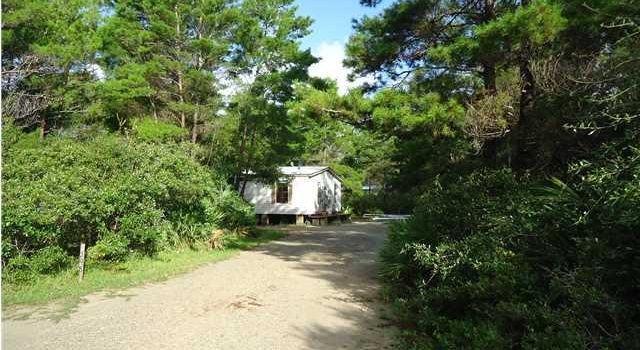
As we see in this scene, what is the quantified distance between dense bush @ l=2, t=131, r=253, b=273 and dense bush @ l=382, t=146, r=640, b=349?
218 inches

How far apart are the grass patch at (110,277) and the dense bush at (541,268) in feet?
16.2

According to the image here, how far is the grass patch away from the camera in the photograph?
20.9 feet

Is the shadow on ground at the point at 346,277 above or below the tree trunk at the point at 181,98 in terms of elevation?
below

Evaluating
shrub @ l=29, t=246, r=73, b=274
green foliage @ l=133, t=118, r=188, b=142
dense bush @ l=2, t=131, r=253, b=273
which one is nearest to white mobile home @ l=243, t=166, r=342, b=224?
green foliage @ l=133, t=118, r=188, b=142

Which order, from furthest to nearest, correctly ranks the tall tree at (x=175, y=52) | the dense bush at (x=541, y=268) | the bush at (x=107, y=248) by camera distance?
1. the tall tree at (x=175, y=52)
2. the bush at (x=107, y=248)
3. the dense bush at (x=541, y=268)

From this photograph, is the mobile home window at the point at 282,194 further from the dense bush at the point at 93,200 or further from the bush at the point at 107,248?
the bush at the point at 107,248

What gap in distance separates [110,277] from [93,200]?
150 centimetres

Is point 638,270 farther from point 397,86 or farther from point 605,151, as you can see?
point 397,86

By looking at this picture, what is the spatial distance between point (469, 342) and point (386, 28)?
7202 millimetres

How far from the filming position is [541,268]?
4.37 m

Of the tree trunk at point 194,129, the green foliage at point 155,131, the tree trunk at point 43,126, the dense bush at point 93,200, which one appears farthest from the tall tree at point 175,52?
the dense bush at point 93,200

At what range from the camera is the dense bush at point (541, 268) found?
344cm

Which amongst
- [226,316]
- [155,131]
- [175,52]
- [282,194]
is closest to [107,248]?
[226,316]

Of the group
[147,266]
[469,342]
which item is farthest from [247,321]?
[147,266]
